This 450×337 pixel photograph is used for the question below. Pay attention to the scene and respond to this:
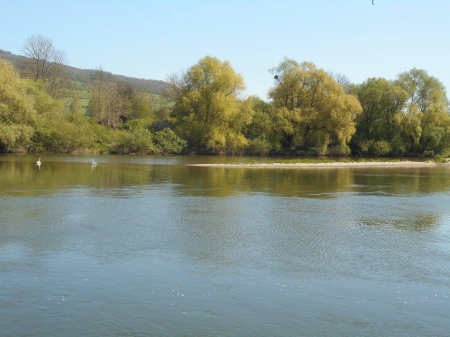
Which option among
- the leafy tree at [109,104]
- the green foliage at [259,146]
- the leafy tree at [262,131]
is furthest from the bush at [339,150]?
the leafy tree at [109,104]

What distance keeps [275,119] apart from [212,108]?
29.7ft

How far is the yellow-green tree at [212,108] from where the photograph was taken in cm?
6469

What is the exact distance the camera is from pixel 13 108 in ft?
164

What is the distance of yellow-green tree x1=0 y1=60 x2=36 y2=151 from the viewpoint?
4866 cm

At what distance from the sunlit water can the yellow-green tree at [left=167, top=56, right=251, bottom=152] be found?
148 feet

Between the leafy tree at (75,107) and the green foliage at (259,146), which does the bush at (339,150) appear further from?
the leafy tree at (75,107)

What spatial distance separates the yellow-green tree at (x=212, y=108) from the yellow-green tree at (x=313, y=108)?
547cm

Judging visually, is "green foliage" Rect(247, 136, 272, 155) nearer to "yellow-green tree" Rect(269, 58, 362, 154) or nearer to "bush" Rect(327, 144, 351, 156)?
"yellow-green tree" Rect(269, 58, 362, 154)

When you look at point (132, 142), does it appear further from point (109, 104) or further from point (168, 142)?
point (109, 104)

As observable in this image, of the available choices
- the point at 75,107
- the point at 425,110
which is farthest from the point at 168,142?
the point at 425,110

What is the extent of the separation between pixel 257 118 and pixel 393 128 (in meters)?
19.3

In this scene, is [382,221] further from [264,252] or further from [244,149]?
[244,149]

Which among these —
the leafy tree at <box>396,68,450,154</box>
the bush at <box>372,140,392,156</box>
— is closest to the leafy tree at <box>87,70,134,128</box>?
the bush at <box>372,140,392,156</box>

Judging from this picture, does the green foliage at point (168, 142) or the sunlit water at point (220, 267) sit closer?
the sunlit water at point (220, 267)
